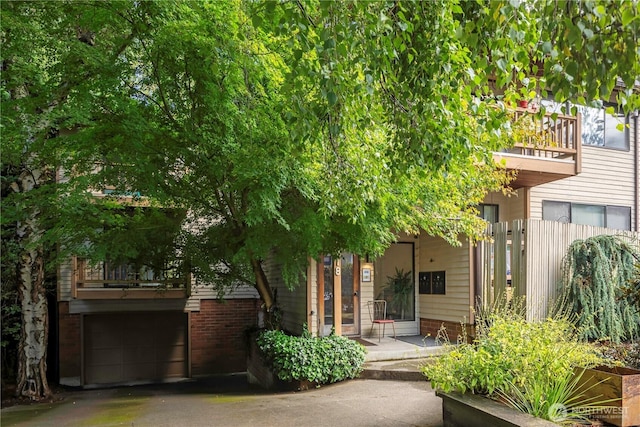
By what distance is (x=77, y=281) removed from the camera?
11992 mm

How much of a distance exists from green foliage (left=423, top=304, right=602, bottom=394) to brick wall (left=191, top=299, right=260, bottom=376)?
9296 mm

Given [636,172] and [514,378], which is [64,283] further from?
[636,172]

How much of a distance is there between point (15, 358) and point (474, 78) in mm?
11980

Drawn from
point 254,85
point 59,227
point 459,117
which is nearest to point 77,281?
point 59,227

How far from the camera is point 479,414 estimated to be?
15.9 ft

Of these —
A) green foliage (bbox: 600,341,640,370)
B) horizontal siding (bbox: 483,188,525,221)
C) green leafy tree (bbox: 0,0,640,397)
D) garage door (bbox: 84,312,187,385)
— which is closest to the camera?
green leafy tree (bbox: 0,0,640,397)

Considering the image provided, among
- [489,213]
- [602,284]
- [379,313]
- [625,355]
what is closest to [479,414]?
[625,355]

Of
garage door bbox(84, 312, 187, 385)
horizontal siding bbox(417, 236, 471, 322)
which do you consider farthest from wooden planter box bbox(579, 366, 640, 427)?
garage door bbox(84, 312, 187, 385)

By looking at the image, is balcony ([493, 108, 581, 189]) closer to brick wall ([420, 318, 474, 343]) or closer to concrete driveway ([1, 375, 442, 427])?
brick wall ([420, 318, 474, 343])

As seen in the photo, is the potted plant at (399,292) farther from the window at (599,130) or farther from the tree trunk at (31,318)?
the tree trunk at (31,318)

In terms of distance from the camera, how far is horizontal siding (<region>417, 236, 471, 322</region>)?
1052 cm

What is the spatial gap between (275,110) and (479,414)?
4347mm

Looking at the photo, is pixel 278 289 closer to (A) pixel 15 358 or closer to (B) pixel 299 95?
(A) pixel 15 358

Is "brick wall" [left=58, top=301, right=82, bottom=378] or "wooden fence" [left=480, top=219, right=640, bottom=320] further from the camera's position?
"brick wall" [left=58, top=301, right=82, bottom=378]
